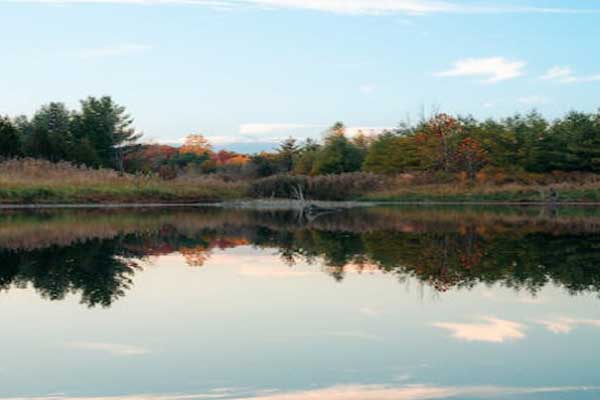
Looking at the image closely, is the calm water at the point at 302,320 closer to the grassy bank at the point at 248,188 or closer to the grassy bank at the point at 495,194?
the grassy bank at the point at 248,188

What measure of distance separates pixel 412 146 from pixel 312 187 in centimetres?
1489

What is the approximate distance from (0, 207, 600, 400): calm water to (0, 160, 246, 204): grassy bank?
82.5ft

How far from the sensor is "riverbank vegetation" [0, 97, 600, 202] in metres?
51.3

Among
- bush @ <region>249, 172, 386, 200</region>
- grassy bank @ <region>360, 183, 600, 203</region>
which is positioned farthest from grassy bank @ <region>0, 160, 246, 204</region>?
grassy bank @ <region>360, 183, 600, 203</region>

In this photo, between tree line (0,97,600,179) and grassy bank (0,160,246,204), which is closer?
grassy bank (0,160,246,204)

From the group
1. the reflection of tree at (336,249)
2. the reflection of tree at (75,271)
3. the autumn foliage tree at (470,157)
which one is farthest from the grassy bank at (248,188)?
the reflection of tree at (75,271)

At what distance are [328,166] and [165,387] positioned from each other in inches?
2699

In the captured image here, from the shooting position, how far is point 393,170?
227 ft

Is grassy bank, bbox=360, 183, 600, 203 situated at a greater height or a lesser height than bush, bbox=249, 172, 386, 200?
lesser

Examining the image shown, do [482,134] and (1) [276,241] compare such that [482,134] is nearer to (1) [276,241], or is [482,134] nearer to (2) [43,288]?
(1) [276,241]

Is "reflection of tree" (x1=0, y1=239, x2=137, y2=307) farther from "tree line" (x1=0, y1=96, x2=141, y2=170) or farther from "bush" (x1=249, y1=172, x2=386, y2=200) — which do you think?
"tree line" (x1=0, y1=96, x2=141, y2=170)

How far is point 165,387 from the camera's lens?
26.5 feet

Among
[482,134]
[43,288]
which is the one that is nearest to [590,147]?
[482,134]

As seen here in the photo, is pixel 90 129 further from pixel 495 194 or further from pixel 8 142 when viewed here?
pixel 495 194
